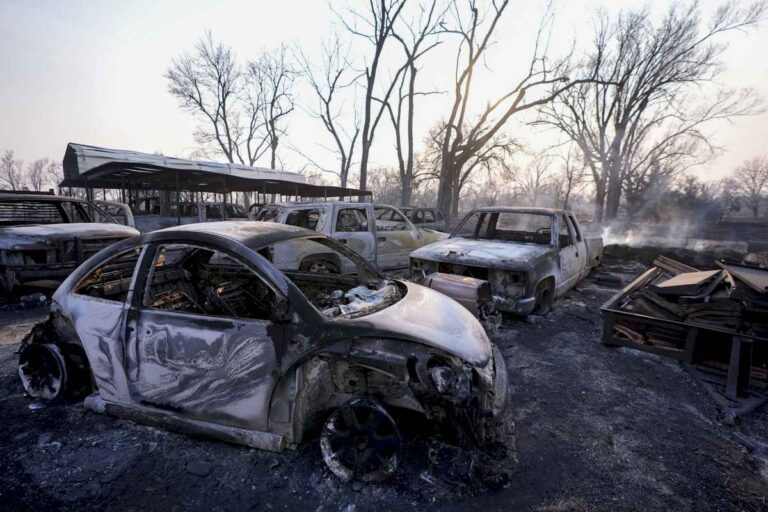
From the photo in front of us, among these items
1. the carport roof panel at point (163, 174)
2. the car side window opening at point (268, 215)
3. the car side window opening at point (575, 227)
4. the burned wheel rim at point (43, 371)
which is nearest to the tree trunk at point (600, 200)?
the carport roof panel at point (163, 174)

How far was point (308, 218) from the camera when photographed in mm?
6887

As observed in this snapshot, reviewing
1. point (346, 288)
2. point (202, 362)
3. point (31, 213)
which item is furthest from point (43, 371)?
point (31, 213)

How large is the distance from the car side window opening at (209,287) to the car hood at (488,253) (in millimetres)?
2642

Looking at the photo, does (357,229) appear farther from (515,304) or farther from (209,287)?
(209,287)

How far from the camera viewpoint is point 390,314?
7.87ft

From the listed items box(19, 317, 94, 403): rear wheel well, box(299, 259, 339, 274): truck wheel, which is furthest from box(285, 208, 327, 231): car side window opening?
box(19, 317, 94, 403): rear wheel well

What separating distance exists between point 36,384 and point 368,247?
5.13 meters

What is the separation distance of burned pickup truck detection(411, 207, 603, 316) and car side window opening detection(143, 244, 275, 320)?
1.94m

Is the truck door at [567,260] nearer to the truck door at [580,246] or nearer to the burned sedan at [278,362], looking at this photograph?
the truck door at [580,246]

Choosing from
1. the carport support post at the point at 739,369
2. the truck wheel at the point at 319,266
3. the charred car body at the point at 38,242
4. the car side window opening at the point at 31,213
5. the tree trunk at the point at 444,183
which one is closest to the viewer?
the carport support post at the point at 739,369

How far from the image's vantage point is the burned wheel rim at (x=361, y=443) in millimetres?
2182

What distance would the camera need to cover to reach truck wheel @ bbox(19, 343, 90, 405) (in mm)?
2871

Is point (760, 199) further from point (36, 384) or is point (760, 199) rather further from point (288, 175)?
point (36, 384)

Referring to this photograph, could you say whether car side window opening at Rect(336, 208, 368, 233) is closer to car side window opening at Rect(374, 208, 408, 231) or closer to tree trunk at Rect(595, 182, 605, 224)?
car side window opening at Rect(374, 208, 408, 231)
